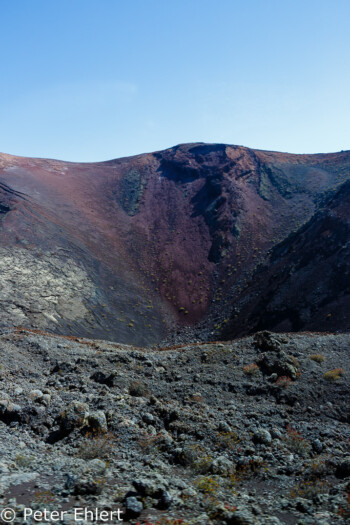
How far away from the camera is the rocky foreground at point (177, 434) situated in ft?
17.6

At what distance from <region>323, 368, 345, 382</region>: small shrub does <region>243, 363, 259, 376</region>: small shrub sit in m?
2.25

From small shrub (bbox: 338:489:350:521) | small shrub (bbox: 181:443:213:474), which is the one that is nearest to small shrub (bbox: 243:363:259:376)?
small shrub (bbox: 181:443:213:474)

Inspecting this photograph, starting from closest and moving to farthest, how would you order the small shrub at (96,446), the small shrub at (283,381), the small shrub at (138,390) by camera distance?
1. the small shrub at (96,446)
2. the small shrub at (138,390)
3. the small shrub at (283,381)

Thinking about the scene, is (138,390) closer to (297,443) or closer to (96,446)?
(96,446)

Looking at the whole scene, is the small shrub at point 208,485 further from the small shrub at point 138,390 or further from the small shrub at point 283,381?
the small shrub at point 283,381

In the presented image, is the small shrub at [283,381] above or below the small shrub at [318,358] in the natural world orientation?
below

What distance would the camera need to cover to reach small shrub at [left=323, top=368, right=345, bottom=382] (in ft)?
39.2

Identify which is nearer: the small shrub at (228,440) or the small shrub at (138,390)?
the small shrub at (228,440)

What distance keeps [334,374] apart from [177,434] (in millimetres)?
6340

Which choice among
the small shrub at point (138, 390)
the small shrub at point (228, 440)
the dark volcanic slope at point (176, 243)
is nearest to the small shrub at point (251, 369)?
the small shrub at point (138, 390)

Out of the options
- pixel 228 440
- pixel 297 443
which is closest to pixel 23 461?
pixel 228 440

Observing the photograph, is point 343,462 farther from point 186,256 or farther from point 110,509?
point 186,256

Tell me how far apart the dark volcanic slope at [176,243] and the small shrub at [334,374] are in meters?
9.21

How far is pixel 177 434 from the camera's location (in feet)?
27.8
